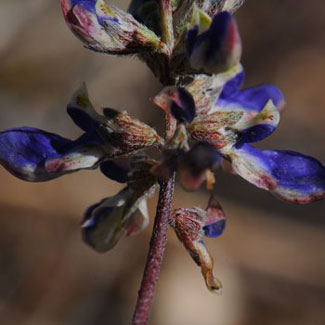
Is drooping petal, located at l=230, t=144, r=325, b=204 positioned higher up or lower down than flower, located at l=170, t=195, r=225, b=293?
higher up

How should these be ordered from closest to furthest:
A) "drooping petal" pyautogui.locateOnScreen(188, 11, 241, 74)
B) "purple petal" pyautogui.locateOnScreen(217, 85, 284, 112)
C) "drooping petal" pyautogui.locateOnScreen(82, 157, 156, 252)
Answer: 1. "drooping petal" pyautogui.locateOnScreen(188, 11, 241, 74)
2. "drooping petal" pyautogui.locateOnScreen(82, 157, 156, 252)
3. "purple petal" pyautogui.locateOnScreen(217, 85, 284, 112)

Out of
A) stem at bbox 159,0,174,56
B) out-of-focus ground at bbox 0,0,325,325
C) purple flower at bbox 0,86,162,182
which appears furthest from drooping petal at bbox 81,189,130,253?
out-of-focus ground at bbox 0,0,325,325

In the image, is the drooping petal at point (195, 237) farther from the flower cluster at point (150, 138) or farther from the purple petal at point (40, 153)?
the purple petal at point (40, 153)

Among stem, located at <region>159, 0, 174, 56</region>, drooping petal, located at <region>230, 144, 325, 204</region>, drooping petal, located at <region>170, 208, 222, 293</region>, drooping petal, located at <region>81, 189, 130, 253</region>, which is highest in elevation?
stem, located at <region>159, 0, 174, 56</region>

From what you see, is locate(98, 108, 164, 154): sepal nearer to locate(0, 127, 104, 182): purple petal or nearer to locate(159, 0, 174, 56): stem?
locate(0, 127, 104, 182): purple petal

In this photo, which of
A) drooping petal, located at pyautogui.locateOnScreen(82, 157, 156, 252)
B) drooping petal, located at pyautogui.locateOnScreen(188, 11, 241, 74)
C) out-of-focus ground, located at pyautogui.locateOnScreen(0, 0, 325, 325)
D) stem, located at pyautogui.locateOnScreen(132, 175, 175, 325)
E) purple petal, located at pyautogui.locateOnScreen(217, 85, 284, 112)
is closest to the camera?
drooping petal, located at pyautogui.locateOnScreen(188, 11, 241, 74)

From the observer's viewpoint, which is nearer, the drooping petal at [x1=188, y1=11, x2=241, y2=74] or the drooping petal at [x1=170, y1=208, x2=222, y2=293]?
the drooping petal at [x1=188, y1=11, x2=241, y2=74]

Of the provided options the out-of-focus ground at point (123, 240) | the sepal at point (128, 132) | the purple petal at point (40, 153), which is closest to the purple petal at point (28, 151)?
the purple petal at point (40, 153)
